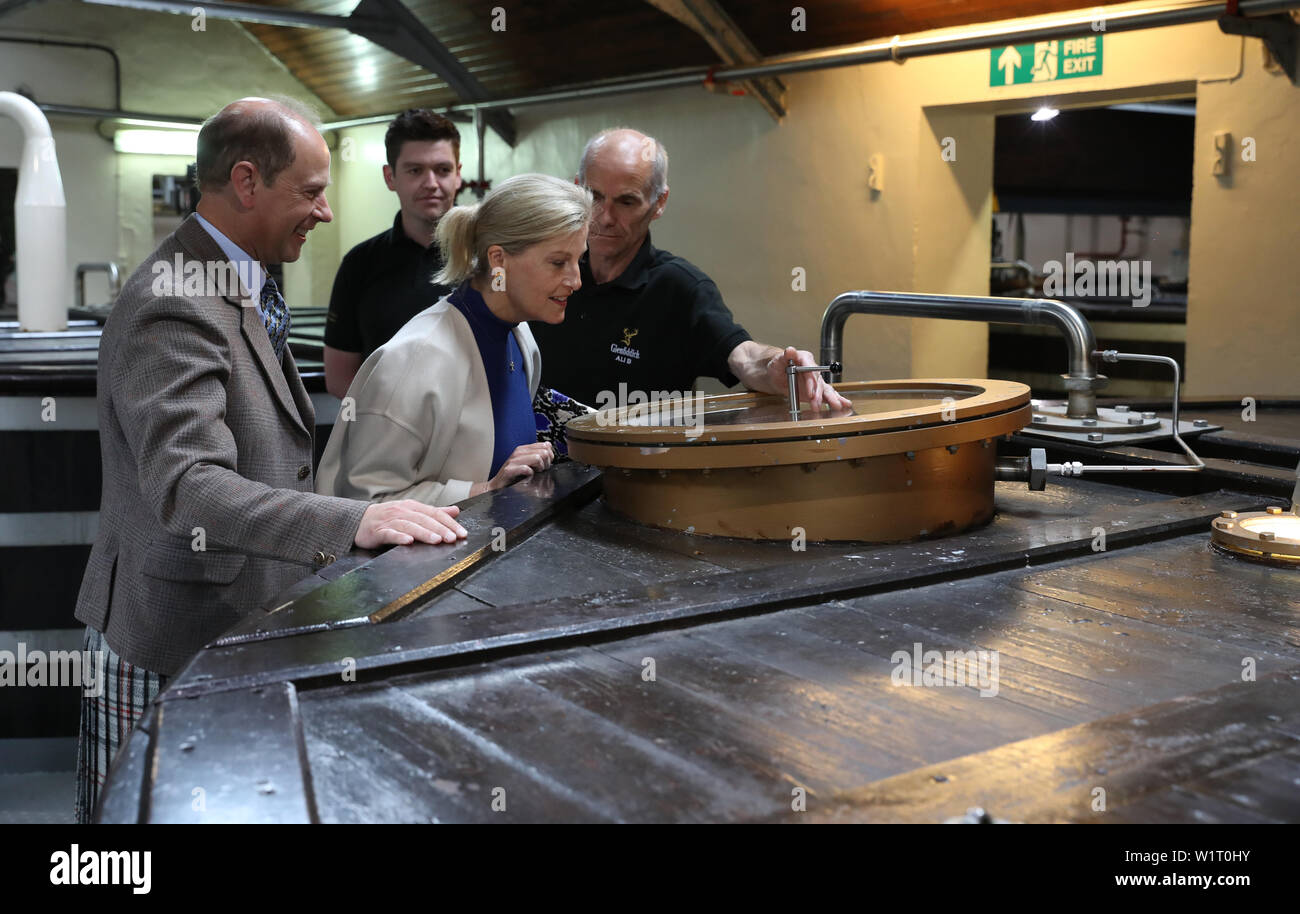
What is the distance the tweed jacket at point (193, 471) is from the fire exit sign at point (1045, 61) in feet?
17.1

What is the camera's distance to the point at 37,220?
4.73m

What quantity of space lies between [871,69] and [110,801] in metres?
7.19

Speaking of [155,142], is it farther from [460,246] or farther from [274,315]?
[274,315]

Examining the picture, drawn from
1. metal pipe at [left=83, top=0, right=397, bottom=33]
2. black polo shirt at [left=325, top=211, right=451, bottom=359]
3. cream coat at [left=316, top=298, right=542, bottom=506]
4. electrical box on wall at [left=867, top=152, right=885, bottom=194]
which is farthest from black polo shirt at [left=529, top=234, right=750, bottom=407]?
metal pipe at [left=83, top=0, right=397, bottom=33]

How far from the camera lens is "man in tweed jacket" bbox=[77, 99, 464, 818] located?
6.40ft

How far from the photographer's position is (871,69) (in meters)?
7.59

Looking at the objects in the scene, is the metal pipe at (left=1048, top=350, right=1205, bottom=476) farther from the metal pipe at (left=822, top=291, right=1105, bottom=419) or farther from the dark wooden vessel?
the dark wooden vessel

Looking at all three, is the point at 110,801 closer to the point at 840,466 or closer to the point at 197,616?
the point at 197,616

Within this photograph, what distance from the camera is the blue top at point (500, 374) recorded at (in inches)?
99.3

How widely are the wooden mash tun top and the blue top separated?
14.7 inches

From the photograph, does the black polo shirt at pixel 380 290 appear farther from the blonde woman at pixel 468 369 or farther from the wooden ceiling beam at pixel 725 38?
the wooden ceiling beam at pixel 725 38

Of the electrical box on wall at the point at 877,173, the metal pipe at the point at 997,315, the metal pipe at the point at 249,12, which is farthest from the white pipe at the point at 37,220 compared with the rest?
the electrical box on wall at the point at 877,173

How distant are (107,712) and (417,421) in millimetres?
751
